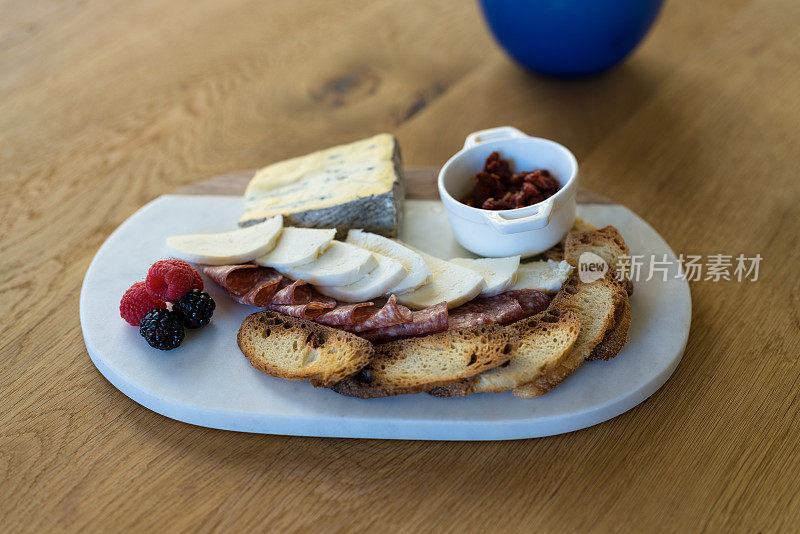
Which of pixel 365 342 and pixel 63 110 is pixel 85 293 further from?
pixel 63 110

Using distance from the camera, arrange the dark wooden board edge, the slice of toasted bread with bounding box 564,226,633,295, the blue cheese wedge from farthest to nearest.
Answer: the dark wooden board edge
the blue cheese wedge
the slice of toasted bread with bounding box 564,226,633,295

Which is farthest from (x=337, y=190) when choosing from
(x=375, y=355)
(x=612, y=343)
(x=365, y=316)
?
(x=612, y=343)

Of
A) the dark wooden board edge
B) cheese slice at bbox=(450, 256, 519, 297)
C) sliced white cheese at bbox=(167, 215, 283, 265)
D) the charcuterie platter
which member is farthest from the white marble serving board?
the dark wooden board edge

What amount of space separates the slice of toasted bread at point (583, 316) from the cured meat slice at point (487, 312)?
12 centimetres

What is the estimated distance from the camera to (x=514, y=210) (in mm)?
2188

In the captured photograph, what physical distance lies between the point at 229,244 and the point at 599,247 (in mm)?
1163

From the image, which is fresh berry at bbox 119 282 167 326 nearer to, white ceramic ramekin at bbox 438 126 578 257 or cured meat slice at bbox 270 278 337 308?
cured meat slice at bbox 270 278 337 308

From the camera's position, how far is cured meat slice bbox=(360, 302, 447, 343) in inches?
80.8

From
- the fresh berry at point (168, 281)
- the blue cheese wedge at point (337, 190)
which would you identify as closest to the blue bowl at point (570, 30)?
the blue cheese wedge at point (337, 190)

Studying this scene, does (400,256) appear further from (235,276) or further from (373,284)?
(235,276)

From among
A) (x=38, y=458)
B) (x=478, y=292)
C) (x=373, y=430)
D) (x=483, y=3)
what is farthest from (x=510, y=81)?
(x=38, y=458)

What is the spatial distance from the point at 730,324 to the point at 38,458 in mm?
2009

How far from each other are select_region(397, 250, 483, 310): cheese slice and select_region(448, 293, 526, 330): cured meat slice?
0.03 metres

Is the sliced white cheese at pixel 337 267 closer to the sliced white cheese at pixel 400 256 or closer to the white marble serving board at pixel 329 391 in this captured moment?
the sliced white cheese at pixel 400 256
